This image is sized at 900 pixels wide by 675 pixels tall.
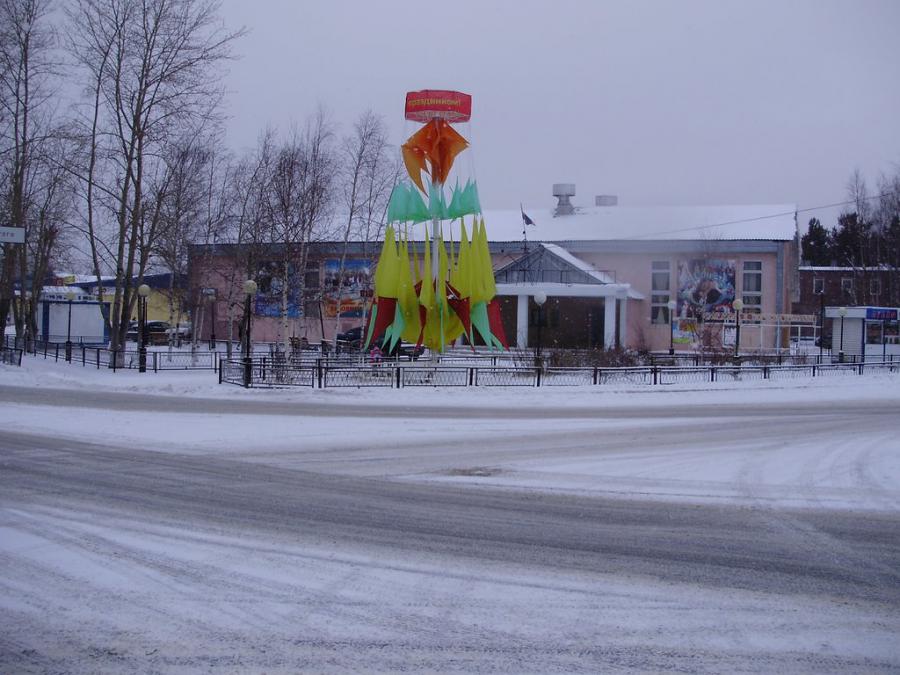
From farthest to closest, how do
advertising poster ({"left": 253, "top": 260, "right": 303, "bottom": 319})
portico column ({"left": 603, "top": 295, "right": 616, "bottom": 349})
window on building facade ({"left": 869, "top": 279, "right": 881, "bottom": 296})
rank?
window on building facade ({"left": 869, "top": 279, "right": 881, "bottom": 296}) → portico column ({"left": 603, "top": 295, "right": 616, "bottom": 349}) → advertising poster ({"left": 253, "top": 260, "right": 303, "bottom": 319})

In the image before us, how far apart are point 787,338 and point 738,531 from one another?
46675 millimetres

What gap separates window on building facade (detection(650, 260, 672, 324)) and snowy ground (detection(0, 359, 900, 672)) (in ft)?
118

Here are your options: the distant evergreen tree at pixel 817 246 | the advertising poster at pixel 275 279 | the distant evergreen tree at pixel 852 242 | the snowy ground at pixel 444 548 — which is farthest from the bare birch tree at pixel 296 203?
the distant evergreen tree at pixel 817 246

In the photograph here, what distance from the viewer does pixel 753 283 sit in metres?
52.2

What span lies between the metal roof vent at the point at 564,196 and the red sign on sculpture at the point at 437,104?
36195 millimetres

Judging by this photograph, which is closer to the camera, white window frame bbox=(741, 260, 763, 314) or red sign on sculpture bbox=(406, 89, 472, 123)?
red sign on sculpture bbox=(406, 89, 472, 123)

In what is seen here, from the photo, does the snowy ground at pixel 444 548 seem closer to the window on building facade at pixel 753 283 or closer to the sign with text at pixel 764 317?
the sign with text at pixel 764 317

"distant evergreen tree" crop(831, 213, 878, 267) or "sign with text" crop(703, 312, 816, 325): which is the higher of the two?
"distant evergreen tree" crop(831, 213, 878, 267)

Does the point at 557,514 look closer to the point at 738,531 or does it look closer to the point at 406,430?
the point at 738,531

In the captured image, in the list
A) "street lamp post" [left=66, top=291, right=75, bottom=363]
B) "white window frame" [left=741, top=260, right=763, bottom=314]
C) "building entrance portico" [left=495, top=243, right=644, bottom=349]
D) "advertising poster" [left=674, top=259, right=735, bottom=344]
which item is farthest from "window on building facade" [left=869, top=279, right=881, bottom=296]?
"street lamp post" [left=66, top=291, right=75, bottom=363]

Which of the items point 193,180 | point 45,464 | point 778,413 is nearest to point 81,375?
point 193,180

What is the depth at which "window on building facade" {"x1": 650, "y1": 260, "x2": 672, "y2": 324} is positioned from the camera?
5247 cm

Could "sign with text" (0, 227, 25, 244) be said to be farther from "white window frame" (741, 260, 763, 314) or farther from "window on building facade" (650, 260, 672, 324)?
"white window frame" (741, 260, 763, 314)

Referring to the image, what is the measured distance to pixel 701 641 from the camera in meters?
5.59
